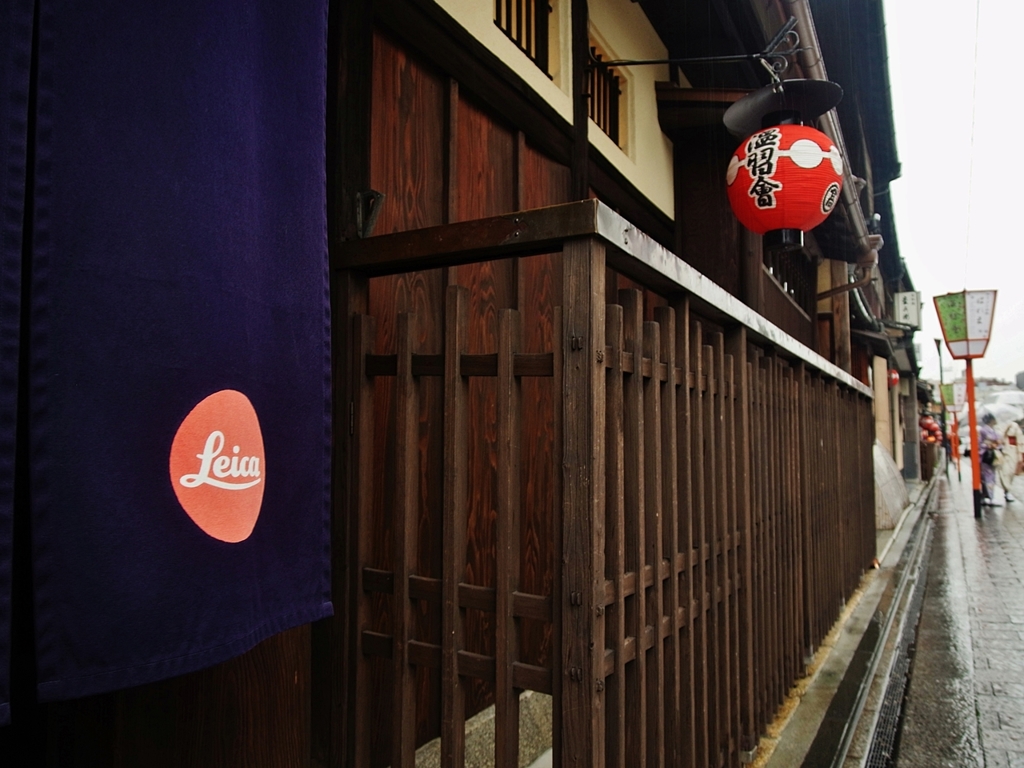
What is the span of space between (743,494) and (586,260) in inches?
87.6

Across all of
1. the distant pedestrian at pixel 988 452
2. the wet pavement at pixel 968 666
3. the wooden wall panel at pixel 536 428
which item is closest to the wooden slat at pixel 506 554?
the wooden wall panel at pixel 536 428

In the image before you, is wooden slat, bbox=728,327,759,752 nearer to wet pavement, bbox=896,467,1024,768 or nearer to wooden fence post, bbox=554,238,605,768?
wet pavement, bbox=896,467,1024,768

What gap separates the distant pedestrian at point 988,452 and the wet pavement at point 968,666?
688 cm

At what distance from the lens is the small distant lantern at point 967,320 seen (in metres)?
17.3

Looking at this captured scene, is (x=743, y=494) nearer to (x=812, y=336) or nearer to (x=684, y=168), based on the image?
(x=684, y=168)

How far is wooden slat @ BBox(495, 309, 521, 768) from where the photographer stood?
2275mm

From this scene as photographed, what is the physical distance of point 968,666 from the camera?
6375mm

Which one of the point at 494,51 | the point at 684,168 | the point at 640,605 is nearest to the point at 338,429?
the point at 640,605

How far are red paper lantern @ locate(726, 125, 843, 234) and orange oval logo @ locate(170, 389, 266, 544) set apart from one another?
16.3 feet

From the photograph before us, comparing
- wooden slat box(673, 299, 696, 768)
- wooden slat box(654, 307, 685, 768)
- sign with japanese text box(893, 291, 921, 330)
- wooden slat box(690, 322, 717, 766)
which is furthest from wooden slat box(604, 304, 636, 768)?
sign with japanese text box(893, 291, 921, 330)

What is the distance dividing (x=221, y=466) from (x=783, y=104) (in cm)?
556

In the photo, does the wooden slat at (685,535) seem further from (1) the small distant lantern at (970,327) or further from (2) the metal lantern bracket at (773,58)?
(1) the small distant lantern at (970,327)

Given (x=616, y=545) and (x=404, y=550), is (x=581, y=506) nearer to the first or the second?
(x=616, y=545)

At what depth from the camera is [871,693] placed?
5.50 m
